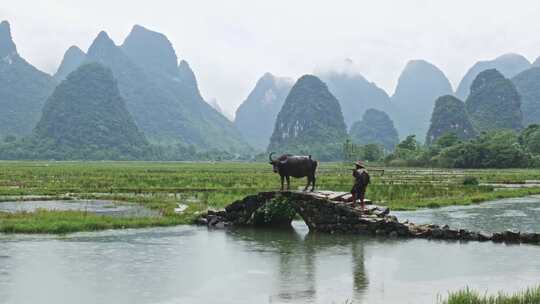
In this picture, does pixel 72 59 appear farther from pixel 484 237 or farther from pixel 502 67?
pixel 484 237

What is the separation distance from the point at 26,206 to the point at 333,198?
11240 mm

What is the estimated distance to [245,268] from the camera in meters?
9.97

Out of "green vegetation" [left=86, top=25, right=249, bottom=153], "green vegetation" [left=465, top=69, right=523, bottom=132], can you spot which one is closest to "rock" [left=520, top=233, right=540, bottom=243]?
"green vegetation" [left=465, top=69, right=523, bottom=132]

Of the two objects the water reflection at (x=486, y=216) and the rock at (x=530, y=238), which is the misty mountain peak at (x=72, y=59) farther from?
the rock at (x=530, y=238)

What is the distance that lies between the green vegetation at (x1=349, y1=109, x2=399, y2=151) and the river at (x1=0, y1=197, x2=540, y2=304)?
442 feet

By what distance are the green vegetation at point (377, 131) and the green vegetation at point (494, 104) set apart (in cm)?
3522

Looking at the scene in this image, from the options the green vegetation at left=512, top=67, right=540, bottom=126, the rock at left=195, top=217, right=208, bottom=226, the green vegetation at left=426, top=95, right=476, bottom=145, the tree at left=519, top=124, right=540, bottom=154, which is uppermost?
the green vegetation at left=512, top=67, right=540, bottom=126

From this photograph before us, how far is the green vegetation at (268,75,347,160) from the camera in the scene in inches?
5069

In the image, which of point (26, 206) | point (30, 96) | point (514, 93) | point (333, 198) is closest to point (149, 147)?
point (30, 96)

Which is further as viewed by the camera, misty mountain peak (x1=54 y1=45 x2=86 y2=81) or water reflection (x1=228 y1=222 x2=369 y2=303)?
misty mountain peak (x1=54 y1=45 x2=86 y2=81)

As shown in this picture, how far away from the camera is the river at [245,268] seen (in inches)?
318

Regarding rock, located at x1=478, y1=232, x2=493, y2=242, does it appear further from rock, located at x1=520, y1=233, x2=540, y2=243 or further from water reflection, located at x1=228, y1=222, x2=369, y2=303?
water reflection, located at x1=228, y1=222, x2=369, y2=303

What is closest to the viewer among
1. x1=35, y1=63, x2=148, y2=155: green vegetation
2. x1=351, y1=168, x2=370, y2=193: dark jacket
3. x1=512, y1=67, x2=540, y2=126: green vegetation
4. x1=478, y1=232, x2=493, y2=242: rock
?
x1=478, y1=232, x2=493, y2=242: rock

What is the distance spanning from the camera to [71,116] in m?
111
